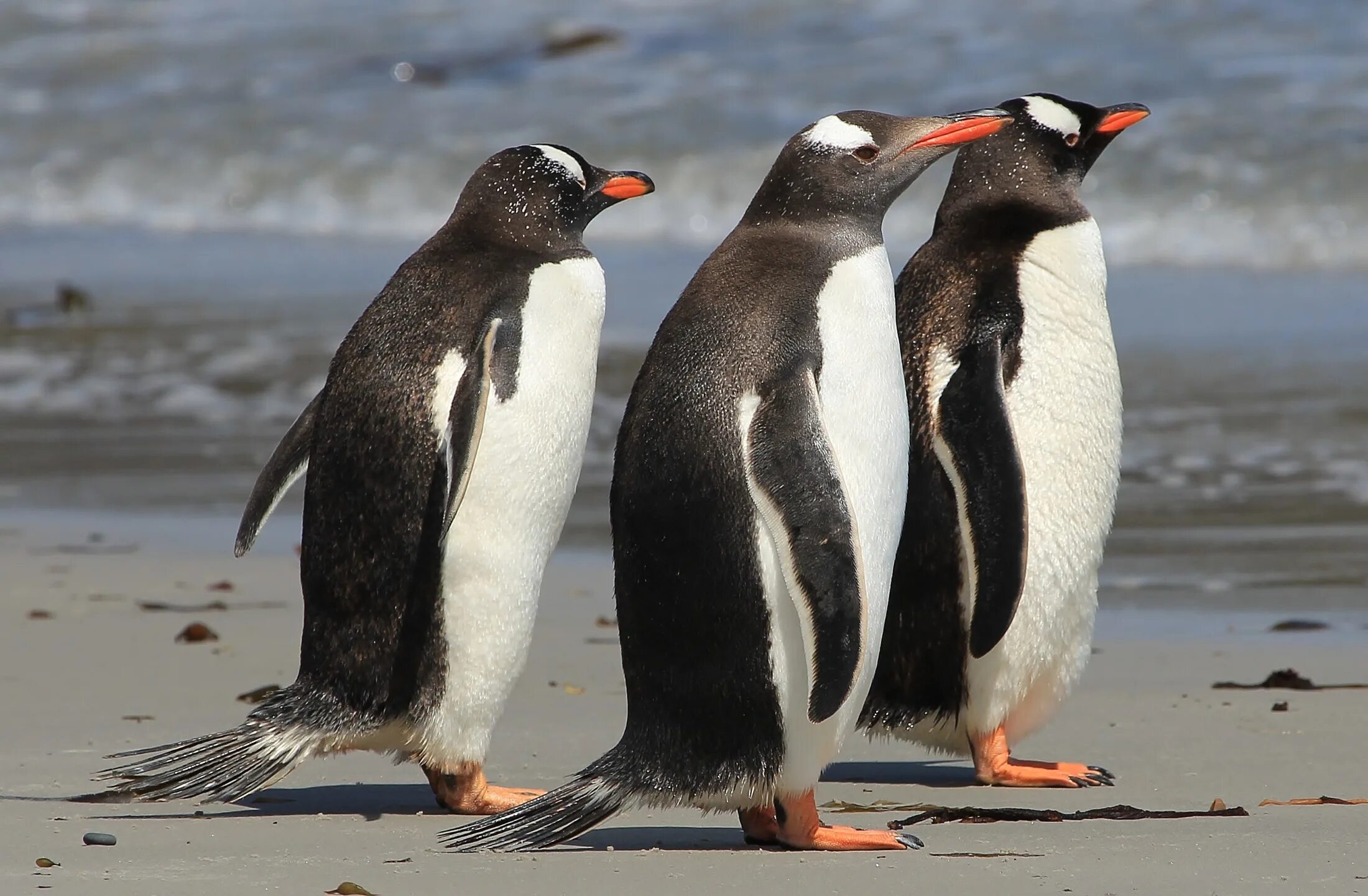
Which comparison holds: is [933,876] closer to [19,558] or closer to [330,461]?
[330,461]

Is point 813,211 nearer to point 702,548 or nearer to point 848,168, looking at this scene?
point 848,168

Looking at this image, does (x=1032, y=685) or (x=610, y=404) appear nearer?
(x=1032, y=685)

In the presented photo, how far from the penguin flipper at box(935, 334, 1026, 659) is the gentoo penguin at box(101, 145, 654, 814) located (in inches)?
31.2

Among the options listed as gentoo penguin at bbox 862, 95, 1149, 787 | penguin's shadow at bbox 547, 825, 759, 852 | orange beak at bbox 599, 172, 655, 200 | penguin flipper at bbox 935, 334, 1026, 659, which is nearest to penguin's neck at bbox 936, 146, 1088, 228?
gentoo penguin at bbox 862, 95, 1149, 787

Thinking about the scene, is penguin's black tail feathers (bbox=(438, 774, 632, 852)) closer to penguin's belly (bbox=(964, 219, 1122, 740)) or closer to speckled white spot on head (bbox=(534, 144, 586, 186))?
penguin's belly (bbox=(964, 219, 1122, 740))

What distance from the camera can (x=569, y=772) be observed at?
4301mm

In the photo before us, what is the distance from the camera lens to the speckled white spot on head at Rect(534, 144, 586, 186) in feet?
14.5

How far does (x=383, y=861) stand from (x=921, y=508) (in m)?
1.56

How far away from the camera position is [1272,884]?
3.06m

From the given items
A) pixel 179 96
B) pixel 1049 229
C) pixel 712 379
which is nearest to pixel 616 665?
pixel 1049 229

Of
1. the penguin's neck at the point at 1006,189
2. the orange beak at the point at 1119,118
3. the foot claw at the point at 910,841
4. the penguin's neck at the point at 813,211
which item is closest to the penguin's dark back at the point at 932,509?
the penguin's neck at the point at 1006,189

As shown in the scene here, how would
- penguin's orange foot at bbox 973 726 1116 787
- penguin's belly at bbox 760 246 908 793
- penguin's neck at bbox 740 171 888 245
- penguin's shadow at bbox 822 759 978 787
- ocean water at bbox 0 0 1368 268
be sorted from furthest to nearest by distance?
1. ocean water at bbox 0 0 1368 268
2. penguin's shadow at bbox 822 759 978 787
3. penguin's orange foot at bbox 973 726 1116 787
4. penguin's neck at bbox 740 171 888 245
5. penguin's belly at bbox 760 246 908 793

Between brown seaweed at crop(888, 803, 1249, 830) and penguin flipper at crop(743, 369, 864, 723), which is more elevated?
penguin flipper at crop(743, 369, 864, 723)

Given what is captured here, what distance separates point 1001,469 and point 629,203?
11.0 m
